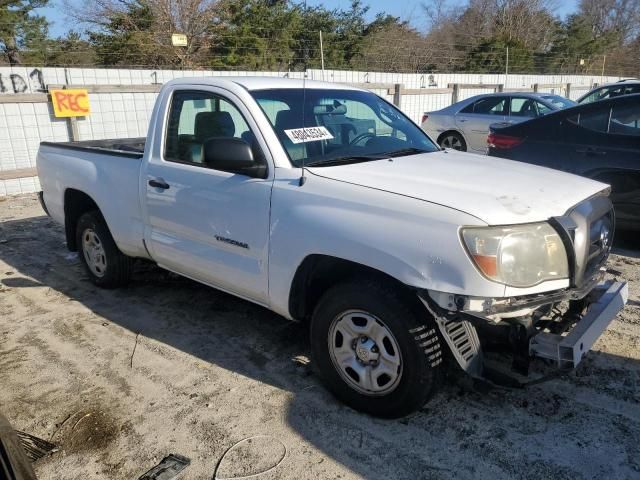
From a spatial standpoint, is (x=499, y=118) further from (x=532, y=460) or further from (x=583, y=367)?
(x=532, y=460)

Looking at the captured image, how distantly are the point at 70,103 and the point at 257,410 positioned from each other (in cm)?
876

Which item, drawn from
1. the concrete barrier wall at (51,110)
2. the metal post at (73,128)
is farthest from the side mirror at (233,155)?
the metal post at (73,128)

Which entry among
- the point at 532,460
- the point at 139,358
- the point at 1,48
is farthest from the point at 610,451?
the point at 1,48

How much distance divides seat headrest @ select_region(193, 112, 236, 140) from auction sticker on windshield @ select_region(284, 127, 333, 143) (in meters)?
0.52

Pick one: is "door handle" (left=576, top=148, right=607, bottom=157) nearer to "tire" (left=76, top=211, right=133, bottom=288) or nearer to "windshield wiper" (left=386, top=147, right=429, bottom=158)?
"windshield wiper" (left=386, top=147, right=429, bottom=158)

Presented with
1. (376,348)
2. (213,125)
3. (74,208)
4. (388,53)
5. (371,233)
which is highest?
(388,53)

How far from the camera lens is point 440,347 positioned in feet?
9.36

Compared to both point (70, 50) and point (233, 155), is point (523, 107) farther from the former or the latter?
point (70, 50)

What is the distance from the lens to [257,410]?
325 centimetres

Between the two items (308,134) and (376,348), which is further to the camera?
(308,134)

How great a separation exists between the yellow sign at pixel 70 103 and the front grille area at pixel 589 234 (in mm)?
9488

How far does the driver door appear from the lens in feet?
11.3

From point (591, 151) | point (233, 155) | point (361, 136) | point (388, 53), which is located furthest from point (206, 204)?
point (388, 53)

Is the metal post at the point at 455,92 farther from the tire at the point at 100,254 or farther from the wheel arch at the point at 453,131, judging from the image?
the tire at the point at 100,254
